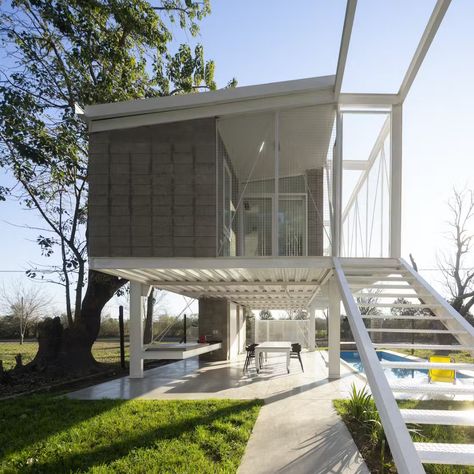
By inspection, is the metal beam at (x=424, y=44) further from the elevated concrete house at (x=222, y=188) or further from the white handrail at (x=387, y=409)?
the white handrail at (x=387, y=409)

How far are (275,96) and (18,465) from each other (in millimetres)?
6349

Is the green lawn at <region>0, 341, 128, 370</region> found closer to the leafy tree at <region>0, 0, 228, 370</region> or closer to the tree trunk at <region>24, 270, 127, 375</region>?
the tree trunk at <region>24, 270, 127, 375</region>

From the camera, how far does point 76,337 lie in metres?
12.0

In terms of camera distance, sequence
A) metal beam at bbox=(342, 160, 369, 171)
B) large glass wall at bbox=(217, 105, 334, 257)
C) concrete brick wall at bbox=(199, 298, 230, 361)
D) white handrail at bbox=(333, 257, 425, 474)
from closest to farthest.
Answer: white handrail at bbox=(333, 257, 425, 474)
large glass wall at bbox=(217, 105, 334, 257)
metal beam at bbox=(342, 160, 369, 171)
concrete brick wall at bbox=(199, 298, 230, 361)

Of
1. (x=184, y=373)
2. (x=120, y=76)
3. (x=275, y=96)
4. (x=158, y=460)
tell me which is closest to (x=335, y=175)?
(x=275, y=96)

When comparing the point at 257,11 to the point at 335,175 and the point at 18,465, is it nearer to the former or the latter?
the point at 335,175

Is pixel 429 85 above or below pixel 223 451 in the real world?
above

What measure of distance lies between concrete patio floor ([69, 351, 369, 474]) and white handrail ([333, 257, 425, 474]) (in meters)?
1.09

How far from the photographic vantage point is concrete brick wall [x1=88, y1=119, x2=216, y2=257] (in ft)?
22.6

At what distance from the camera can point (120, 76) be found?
1231 centimetres

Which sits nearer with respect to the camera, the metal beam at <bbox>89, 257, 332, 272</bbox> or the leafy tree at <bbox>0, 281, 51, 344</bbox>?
the metal beam at <bbox>89, 257, 332, 272</bbox>

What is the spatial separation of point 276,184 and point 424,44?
2.97 m

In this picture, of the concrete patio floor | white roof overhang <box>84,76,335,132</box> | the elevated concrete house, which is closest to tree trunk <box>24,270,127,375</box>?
the concrete patio floor

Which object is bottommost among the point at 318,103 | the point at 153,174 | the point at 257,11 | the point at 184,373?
the point at 184,373
